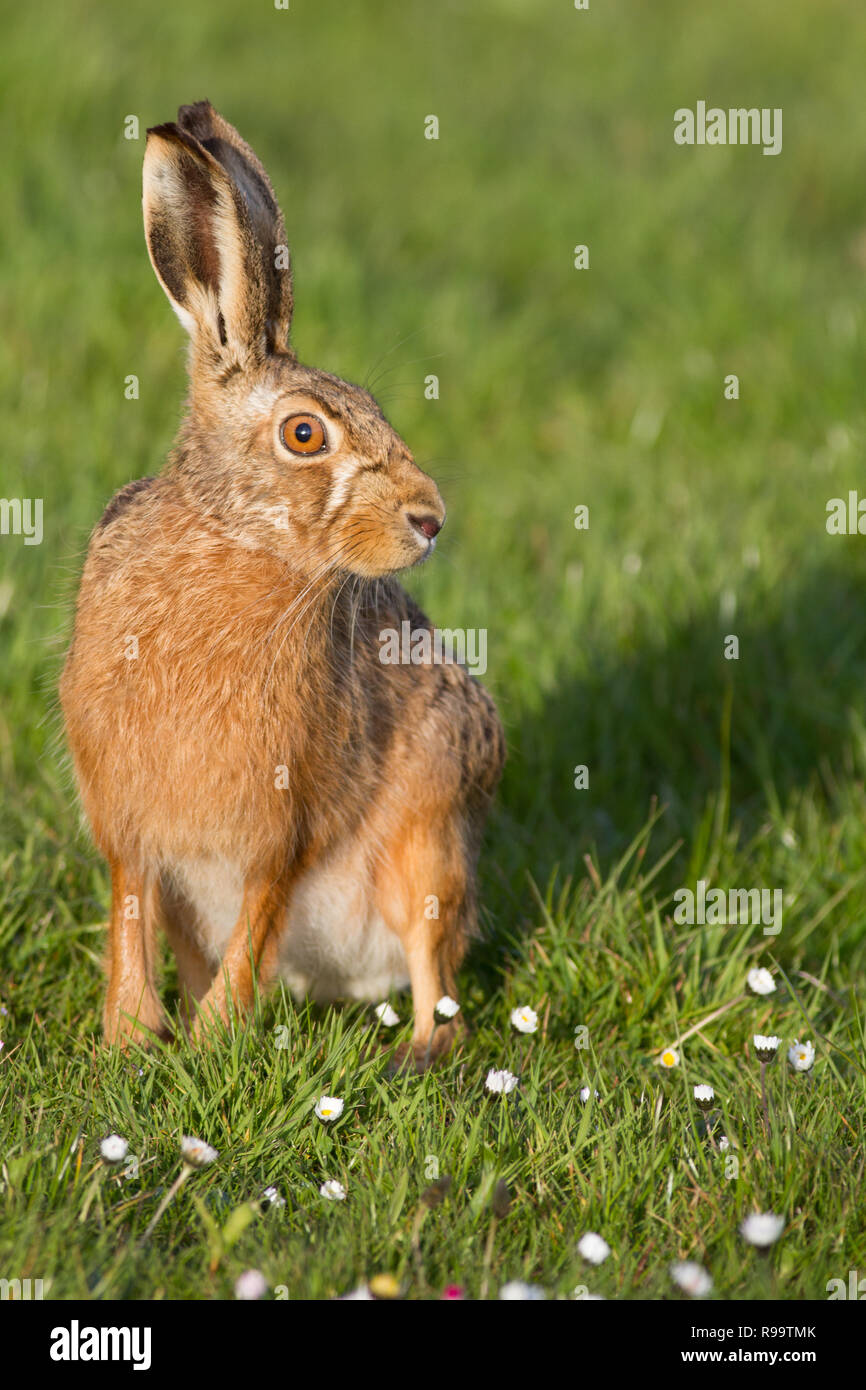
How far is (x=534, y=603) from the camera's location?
6.13 metres

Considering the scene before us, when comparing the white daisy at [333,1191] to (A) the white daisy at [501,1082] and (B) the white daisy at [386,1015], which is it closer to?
(A) the white daisy at [501,1082]

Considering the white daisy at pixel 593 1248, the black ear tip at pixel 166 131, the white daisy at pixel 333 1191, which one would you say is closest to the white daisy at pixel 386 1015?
the white daisy at pixel 333 1191

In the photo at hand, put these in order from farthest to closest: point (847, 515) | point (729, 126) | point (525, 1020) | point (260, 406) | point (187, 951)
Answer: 1. point (729, 126)
2. point (847, 515)
3. point (187, 951)
4. point (525, 1020)
5. point (260, 406)

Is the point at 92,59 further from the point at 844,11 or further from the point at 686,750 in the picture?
the point at 844,11

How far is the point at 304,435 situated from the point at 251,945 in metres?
1.26

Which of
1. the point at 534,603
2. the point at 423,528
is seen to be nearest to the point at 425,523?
the point at 423,528

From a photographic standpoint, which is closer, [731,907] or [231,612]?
[231,612]

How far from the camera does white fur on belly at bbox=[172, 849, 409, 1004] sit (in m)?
3.94

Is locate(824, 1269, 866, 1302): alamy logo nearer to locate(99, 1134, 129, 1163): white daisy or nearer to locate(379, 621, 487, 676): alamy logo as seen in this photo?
locate(99, 1134, 129, 1163): white daisy

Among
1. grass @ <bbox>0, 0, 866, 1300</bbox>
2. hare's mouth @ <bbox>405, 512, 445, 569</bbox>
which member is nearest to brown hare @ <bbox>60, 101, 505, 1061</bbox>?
hare's mouth @ <bbox>405, 512, 445, 569</bbox>

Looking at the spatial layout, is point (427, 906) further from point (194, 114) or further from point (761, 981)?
point (194, 114)

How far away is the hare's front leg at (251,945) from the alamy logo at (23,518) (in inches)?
100

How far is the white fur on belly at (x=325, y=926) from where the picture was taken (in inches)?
155
